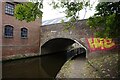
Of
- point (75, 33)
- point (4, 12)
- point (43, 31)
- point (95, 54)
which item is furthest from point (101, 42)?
point (4, 12)

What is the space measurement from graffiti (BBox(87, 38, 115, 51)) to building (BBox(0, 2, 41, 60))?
6373 mm

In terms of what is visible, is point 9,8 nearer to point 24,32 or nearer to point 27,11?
point 24,32

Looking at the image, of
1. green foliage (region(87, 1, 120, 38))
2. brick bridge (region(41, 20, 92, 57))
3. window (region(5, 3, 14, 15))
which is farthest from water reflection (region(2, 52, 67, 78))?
green foliage (region(87, 1, 120, 38))

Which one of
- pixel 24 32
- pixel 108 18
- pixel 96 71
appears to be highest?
pixel 108 18

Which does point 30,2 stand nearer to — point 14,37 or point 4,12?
point 4,12

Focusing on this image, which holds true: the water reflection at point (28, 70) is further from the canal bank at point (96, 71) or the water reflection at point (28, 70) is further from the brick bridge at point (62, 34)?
the brick bridge at point (62, 34)

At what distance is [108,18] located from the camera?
707cm

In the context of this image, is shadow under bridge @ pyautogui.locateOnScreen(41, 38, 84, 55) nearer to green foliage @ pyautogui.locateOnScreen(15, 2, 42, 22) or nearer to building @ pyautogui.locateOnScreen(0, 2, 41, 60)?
building @ pyautogui.locateOnScreen(0, 2, 41, 60)

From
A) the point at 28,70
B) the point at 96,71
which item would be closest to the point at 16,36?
the point at 28,70

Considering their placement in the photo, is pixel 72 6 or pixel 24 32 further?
pixel 24 32

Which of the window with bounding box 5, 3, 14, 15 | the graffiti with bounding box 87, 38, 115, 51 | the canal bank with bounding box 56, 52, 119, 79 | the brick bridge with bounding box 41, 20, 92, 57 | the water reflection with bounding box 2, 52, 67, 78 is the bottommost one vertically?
the water reflection with bounding box 2, 52, 67, 78

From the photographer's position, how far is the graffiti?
15624 mm

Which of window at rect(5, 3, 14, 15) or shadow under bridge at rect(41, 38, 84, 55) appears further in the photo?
shadow under bridge at rect(41, 38, 84, 55)

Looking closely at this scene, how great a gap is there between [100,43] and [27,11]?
10.5m
